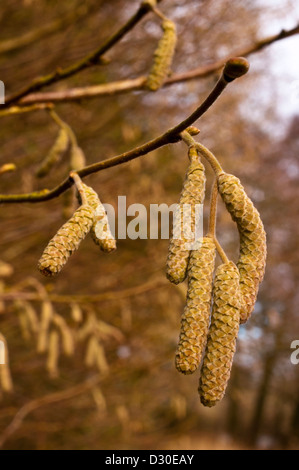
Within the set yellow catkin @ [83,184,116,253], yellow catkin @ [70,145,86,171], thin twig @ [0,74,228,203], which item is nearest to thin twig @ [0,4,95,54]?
yellow catkin @ [70,145,86,171]

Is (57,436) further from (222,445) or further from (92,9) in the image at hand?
(222,445)

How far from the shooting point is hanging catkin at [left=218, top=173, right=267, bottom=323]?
2.62ft

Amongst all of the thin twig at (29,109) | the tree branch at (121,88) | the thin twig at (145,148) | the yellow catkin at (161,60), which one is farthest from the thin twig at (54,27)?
the thin twig at (145,148)

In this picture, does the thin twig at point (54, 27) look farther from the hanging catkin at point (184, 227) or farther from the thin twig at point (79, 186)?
the hanging catkin at point (184, 227)

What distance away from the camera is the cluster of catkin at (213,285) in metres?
0.79

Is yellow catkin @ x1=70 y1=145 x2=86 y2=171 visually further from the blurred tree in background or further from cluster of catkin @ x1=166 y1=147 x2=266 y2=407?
the blurred tree in background

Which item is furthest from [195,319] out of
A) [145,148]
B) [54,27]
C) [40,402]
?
[40,402]

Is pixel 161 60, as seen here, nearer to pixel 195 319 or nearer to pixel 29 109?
pixel 29 109

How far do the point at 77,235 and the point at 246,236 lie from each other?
279mm

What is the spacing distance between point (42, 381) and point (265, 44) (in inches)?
173

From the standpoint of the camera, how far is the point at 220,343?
792 millimetres

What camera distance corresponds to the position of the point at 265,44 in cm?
175

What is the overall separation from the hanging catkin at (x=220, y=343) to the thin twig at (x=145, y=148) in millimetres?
255

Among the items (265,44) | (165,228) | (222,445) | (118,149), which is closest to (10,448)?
(165,228)
